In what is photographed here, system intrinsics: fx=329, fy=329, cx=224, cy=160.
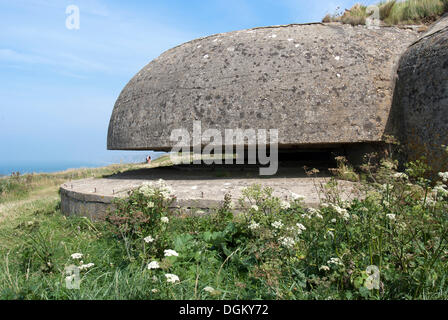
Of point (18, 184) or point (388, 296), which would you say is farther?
point (18, 184)

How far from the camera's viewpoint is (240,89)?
14.3 ft

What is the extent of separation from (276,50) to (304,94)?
2.71 feet

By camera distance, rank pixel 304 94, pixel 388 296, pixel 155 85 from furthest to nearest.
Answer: pixel 155 85 → pixel 304 94 → pixel 388 296

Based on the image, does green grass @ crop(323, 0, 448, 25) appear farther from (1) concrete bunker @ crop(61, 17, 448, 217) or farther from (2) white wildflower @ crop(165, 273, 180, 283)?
(2) white wildflower @ crop(165, 273, 180, 283)

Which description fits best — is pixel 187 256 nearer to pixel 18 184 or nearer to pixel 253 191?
pixel 253 191

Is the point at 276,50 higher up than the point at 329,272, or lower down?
higher up

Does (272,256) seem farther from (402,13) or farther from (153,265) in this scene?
(402,13)

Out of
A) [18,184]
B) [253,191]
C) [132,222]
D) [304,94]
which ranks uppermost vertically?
[304,94]

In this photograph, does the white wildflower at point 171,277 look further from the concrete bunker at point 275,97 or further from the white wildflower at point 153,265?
the concrete bunker at point 275,97

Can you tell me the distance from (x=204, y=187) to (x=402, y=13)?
398cm

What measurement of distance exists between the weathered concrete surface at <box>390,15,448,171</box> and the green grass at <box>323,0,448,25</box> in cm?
71

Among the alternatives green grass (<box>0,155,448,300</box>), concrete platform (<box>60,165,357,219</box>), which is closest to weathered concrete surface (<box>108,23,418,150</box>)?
concrete platform (<box>60,165,357,219</box>)

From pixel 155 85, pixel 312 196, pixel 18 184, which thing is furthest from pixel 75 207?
pixel 18 184

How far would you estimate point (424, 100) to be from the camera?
381cm
